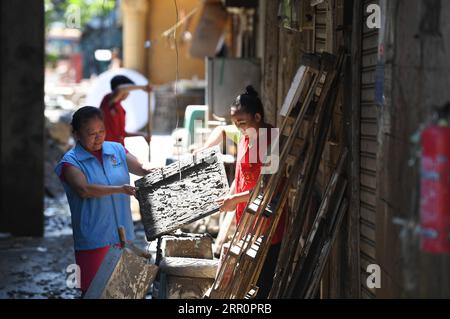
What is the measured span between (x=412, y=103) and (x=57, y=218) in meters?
10.0

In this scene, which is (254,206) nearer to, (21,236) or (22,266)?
(22,266)

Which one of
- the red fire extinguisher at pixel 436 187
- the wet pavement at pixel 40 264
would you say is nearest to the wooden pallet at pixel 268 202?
the red fire extinguisher at pixel 436 187

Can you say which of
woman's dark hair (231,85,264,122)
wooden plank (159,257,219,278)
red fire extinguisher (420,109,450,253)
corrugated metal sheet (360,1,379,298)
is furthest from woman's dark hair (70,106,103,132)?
red fire extinguisher (420,109,450,253)

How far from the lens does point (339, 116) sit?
6.21 meters

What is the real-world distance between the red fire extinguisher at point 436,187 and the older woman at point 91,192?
9.48ft

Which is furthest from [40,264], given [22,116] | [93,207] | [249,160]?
[249,160]

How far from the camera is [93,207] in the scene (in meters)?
6.21

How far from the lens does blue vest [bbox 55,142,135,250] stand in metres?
6.21

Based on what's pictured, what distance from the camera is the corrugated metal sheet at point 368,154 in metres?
5.45

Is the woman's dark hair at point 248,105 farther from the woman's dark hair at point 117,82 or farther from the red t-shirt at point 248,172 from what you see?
the woman's dark hair at point 117,82

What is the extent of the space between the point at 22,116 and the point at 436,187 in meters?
8.82

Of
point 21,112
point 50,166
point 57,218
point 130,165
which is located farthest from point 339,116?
point 50,166

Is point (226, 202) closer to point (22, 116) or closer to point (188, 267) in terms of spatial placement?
point (188, 267)

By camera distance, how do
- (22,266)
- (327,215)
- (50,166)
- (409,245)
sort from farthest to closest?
(50,166)
(22,266)
(327,215)
(409,245)
